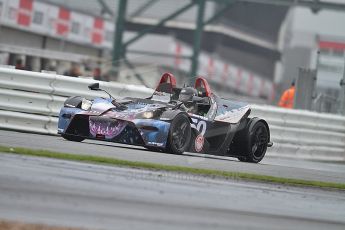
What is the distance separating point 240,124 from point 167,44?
103 ft

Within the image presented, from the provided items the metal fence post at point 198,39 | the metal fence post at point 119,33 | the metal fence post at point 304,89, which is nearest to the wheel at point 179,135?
the metal fence post at point 304,89

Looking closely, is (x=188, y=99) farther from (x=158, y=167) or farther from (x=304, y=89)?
(x=304, y=89)

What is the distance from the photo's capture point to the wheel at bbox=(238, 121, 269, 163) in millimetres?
13570

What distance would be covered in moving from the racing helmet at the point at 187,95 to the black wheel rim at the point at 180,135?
623 millimetres

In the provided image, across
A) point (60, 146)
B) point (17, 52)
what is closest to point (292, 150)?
point (60, 146)

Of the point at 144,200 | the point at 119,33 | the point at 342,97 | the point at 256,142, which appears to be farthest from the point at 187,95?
the point at 119,33

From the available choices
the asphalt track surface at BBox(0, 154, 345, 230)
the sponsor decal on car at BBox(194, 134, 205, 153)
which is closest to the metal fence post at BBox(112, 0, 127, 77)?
the sponsor decal on car at BBox(194, 134, 205, 153)

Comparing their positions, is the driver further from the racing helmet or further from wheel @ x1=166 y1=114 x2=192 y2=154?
wheel @ x1=166 y1=114 x2=192 y2=154

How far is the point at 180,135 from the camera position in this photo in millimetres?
12328

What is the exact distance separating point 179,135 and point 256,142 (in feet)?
6.10

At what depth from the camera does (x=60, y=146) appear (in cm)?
1102

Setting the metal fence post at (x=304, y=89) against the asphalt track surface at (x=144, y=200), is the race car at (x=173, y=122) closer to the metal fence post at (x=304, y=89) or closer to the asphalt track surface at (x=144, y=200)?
the asphalt track surface at (x=144, y=200)

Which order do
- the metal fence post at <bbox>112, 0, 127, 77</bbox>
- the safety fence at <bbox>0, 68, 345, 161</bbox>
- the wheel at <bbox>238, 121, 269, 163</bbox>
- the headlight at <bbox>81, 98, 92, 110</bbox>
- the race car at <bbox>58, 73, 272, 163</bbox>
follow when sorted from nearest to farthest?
the race car at <bbox>58, 73, 272, 163</bbox>
the headlight at <bbox>81, 98, 92, 110</bbox>
the wheel at <bbox>238, 121, 269, 163</bbox>
the safety fence at <bbox>0, 68, 345, 161</bbox>
the metal fence post at <bbox>112, 0, 127, 77</bbox>

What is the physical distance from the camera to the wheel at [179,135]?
12.1 meters
